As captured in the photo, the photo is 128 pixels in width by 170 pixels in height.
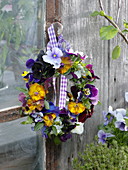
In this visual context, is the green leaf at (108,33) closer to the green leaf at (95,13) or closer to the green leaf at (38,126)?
the green leaf at (95,13)

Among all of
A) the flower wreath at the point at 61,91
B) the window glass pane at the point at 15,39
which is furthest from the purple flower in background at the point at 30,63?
the window glass pane at the point at 15,39

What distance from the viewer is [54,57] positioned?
4.75ft

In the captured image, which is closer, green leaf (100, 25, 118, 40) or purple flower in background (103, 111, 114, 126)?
green leaf (100, 25, 118, 40)

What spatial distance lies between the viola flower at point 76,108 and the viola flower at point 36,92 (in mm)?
171

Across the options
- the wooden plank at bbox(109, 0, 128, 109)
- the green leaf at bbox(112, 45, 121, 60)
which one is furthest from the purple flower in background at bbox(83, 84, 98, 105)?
the wooden plank at bbox(109, 0, 128, 109)

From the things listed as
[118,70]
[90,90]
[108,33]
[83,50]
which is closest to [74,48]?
[83,50]

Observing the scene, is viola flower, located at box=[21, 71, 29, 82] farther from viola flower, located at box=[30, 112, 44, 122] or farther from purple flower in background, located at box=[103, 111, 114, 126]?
purple flower in background, located at box=[103, 111, 114, 126]

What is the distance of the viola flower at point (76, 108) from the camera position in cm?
152

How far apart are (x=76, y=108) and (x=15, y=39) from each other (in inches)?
17.5

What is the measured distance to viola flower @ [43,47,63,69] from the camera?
143cm

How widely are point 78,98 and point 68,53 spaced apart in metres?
0.23

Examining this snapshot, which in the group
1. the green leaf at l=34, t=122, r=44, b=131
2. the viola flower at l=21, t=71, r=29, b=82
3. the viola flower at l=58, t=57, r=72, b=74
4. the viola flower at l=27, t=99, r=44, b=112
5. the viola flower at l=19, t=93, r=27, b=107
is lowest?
the green leaf at l=34, t=122, r=44, b=131

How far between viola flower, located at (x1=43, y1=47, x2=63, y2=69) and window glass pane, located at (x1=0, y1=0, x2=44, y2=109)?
153mm

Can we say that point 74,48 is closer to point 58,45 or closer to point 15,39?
point 58,45
